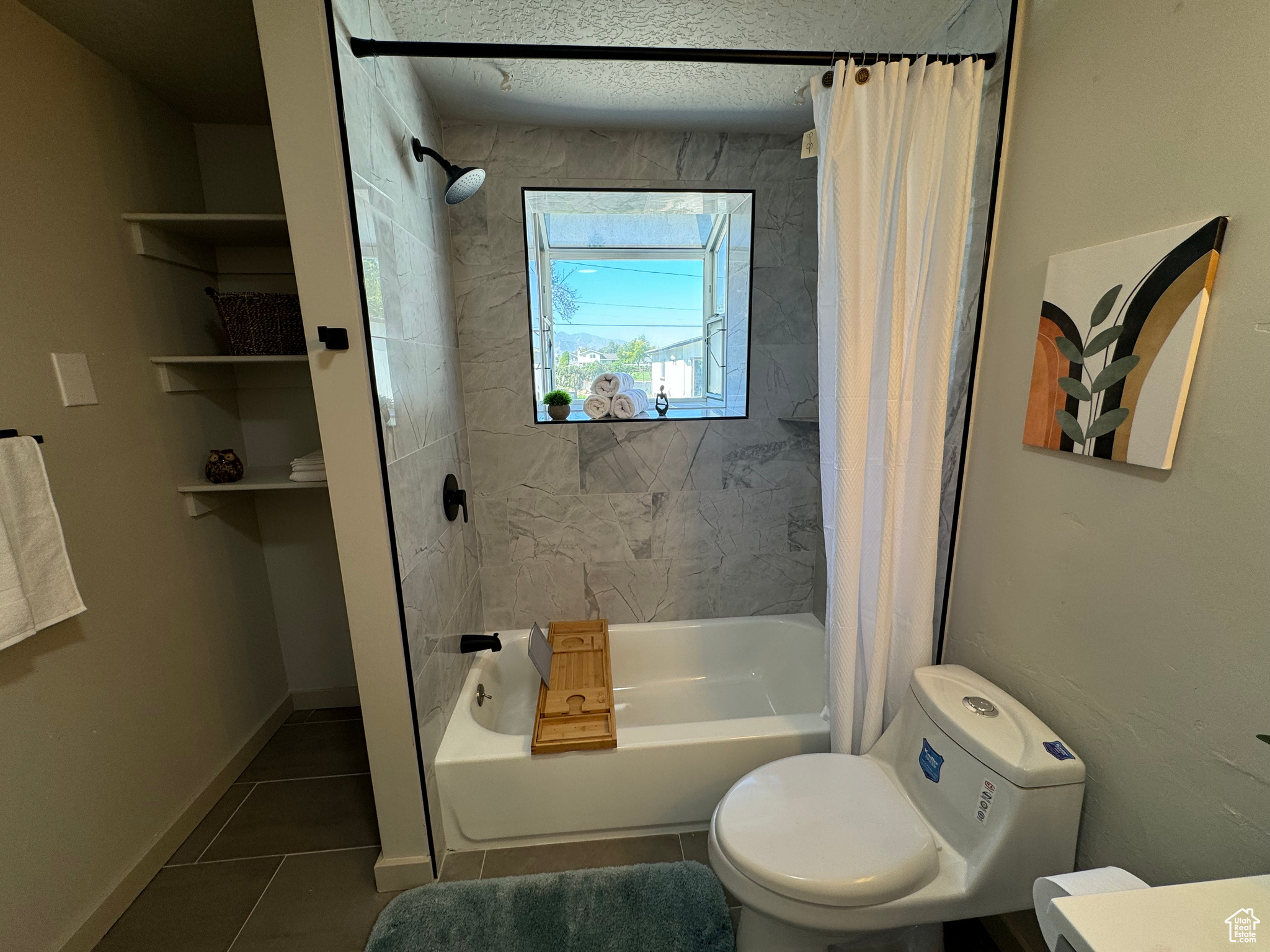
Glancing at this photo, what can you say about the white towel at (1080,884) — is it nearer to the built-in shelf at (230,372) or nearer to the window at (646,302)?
the window at (646,302)

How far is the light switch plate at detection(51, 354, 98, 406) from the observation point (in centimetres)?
125

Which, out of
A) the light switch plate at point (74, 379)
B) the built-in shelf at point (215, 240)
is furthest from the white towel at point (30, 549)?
the built-in shelf at point (215, 240)

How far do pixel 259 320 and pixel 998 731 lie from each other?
2.25 m

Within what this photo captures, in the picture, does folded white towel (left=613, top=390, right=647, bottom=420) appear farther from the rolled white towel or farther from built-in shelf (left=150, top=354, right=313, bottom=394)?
built-in shelf (left=150, top=354, right=313, bottom=394)

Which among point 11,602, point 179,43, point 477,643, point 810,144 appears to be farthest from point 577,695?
point 179,43

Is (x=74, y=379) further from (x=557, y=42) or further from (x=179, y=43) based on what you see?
(x=557, y=42)

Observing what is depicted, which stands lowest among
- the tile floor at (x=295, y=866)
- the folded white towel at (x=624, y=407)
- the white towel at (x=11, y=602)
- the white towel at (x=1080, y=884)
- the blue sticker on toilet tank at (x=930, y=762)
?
the tile floor at (x=295, y=866)

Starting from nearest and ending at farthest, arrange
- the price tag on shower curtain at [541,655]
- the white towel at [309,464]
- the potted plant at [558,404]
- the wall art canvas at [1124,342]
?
the wall art canvas at [1124,342]
the white towel at [309,464]
the price tag on shower curtain at [541,655]
the potted plant at [558,404]

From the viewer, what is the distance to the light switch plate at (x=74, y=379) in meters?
1.25

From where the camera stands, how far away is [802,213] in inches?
80.9

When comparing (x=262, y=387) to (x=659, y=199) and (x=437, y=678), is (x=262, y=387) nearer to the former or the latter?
(x=437, y=678)

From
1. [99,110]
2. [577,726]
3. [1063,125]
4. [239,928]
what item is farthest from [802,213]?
[239,928]

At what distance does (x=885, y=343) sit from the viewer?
1.25 meters

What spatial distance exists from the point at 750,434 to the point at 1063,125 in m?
1.32
